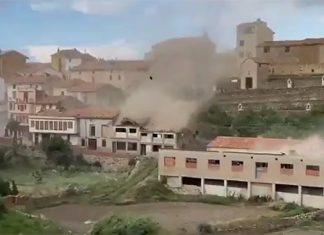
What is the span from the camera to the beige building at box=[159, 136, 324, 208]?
285 inches

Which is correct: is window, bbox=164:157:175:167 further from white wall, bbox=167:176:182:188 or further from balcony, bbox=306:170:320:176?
balcony, bbox=306:170:320:176

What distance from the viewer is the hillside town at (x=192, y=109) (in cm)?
758

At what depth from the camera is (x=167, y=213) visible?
680cm

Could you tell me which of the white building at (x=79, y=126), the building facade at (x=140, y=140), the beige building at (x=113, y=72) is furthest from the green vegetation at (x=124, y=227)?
the beige building at (x=113, y=72)

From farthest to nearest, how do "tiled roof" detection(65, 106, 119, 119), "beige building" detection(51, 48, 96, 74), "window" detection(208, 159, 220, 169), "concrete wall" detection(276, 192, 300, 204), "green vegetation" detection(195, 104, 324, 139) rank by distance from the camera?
"beige building" detection(51, 48, 96, 74)
"tiled roof" detection(65, 106, 119, 119)
"green vegetation" detection(195, 104, 324, 139)
"window" detection(208, 159, 220, 169)
"concrete wall" detection(276, 192, 300, 204)

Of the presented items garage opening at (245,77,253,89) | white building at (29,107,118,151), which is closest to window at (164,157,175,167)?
white building at (29,107,118,151)

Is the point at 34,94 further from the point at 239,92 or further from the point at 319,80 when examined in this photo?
the point at 319,80

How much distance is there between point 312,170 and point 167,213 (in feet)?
5.37

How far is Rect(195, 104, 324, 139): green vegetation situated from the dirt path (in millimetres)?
2676

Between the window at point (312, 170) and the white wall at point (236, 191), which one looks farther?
the white wall at point (236, 191)

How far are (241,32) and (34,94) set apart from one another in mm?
4544

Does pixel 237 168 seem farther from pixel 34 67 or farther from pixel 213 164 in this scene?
pixel 34 67

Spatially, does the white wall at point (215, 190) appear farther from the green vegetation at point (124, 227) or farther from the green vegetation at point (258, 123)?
the green vegetation at point (124, 227)

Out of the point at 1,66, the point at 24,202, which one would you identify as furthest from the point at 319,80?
the point at 1,66
